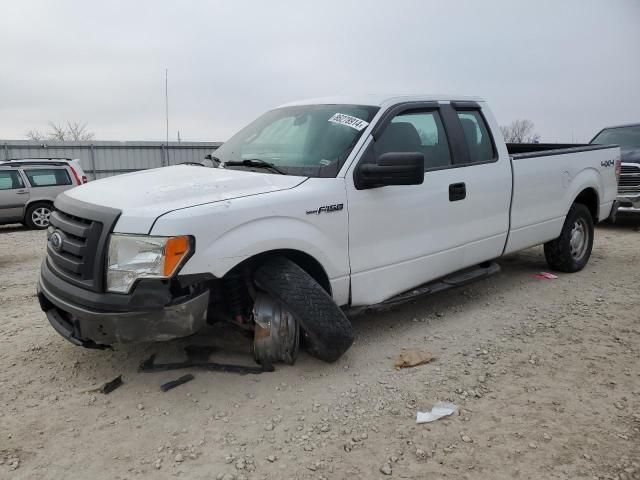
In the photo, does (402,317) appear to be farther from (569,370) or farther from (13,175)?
(13,175)

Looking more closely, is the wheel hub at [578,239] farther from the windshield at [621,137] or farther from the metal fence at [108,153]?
the metal fence at [108,153]

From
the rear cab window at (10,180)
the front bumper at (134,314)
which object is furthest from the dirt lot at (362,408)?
the rear cab window at (10,180)

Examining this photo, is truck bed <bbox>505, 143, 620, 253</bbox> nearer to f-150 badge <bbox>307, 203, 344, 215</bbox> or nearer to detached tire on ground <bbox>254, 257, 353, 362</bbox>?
f-150 badge <bbox>307, 203, 344, 215</bbox>

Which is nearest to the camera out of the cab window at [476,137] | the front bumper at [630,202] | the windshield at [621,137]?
the cab window at [476,137]

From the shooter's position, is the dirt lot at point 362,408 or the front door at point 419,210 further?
the front door at point 419,210

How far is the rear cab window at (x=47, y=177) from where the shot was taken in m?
12.1

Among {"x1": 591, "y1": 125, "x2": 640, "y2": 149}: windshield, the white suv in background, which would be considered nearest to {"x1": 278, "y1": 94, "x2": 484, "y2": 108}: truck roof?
{"x1": 591, "y1": 125, "x2": 640, "y2": 149}: windshield

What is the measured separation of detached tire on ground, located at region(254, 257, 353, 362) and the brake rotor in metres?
0.12

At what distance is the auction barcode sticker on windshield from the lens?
3783 millimetres

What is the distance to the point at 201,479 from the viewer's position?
2.43 m

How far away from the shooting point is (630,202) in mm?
9391

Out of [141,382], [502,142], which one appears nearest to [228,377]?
[141,382]

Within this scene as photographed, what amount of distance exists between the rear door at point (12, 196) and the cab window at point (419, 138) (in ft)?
35.4

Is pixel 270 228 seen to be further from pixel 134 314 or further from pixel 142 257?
pixel 134 314
